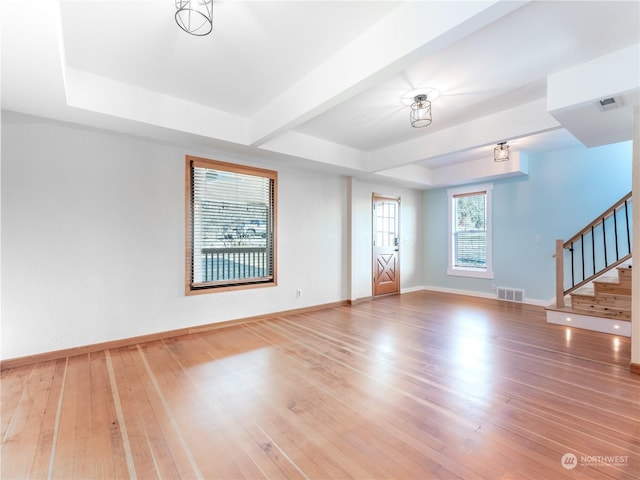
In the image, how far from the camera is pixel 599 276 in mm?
4445

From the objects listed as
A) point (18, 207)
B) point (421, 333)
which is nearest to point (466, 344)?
point (421, 333)

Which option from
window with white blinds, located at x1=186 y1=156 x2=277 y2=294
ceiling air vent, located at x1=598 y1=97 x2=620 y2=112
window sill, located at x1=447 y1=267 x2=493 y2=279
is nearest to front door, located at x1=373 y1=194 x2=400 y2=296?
window sill, located at x1=447 y1=267 x2=493 y2=279

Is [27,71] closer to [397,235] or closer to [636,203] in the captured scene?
[636,203]

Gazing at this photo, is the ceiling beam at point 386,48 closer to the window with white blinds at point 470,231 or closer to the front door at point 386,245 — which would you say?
the front door at point 386,245

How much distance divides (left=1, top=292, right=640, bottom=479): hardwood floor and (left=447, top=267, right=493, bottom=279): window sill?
263 centimetres

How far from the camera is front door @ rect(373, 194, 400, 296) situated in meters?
6.36

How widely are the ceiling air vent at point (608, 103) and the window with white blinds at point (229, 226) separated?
3.92 metres

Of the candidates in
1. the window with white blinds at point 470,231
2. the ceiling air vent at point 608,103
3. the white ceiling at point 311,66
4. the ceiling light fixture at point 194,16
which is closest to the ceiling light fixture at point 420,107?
the white ceiling at point 311,66

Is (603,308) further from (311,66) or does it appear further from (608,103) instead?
(311,66)

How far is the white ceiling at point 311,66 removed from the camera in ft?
6.43

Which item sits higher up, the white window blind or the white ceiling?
the white ceiling

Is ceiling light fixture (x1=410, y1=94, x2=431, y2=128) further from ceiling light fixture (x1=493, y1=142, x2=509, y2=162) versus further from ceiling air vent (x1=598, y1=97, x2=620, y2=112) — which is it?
ceiling light fixture (x1=493, y1=142, x2=509, y2=162)

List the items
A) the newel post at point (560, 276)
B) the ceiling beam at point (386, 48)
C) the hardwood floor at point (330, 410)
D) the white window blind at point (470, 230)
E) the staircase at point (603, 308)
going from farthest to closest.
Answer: the white window blind at point (470, 230) < the newel post at point (560, 276) < the staircase at point (603, 308) < the ceiling beam at point (386, 48) < the hardwood floor at point (330, 410)

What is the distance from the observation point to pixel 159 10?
6.59 ft
